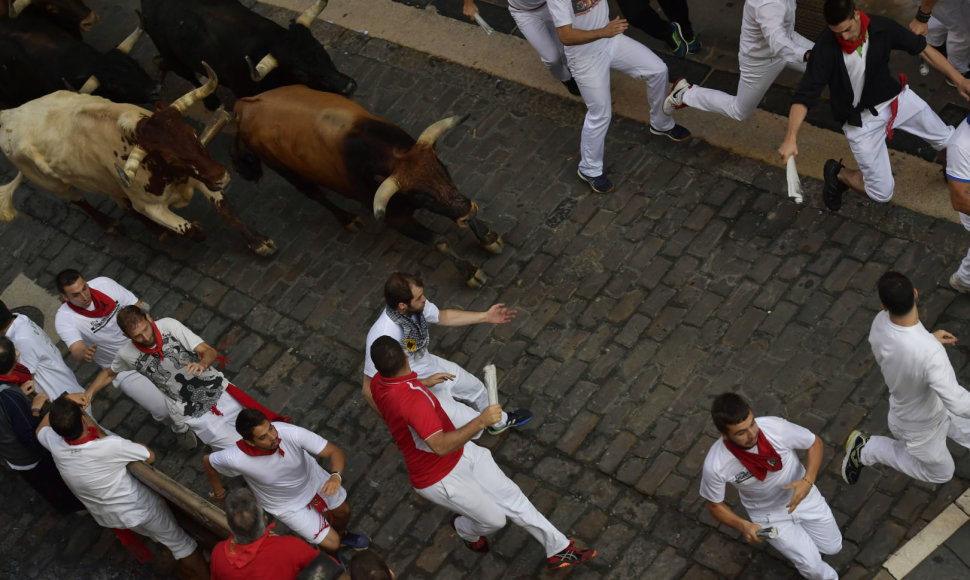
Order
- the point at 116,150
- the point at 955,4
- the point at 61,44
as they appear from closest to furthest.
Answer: the point at 955,4 → the point at 116,150 → the point at 61,44

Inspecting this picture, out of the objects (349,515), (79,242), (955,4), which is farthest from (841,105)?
(79,242)

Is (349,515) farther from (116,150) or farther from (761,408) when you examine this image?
(116,150)

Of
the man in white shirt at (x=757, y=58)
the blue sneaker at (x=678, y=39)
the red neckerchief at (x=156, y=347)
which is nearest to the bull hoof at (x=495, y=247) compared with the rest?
the man in white shirt at (x=757, y=58)

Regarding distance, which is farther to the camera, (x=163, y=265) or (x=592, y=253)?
(x=163, y=265)

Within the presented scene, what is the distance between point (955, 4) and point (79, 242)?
8.34 metres

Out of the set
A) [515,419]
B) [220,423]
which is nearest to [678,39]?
[515,419]

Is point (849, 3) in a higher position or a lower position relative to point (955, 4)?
higher

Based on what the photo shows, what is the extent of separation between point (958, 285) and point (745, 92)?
223cm

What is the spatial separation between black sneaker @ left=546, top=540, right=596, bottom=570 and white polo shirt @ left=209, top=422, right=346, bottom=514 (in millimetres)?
1617

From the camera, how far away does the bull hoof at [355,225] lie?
9727 millimetres

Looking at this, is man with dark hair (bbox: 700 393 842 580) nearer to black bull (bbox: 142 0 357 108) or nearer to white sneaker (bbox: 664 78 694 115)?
white sneaker (bbox: 664 78 694 115)

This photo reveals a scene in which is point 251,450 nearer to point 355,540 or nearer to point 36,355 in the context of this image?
point 355,540

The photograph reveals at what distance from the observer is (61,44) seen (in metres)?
11.0

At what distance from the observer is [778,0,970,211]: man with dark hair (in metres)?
7.21
